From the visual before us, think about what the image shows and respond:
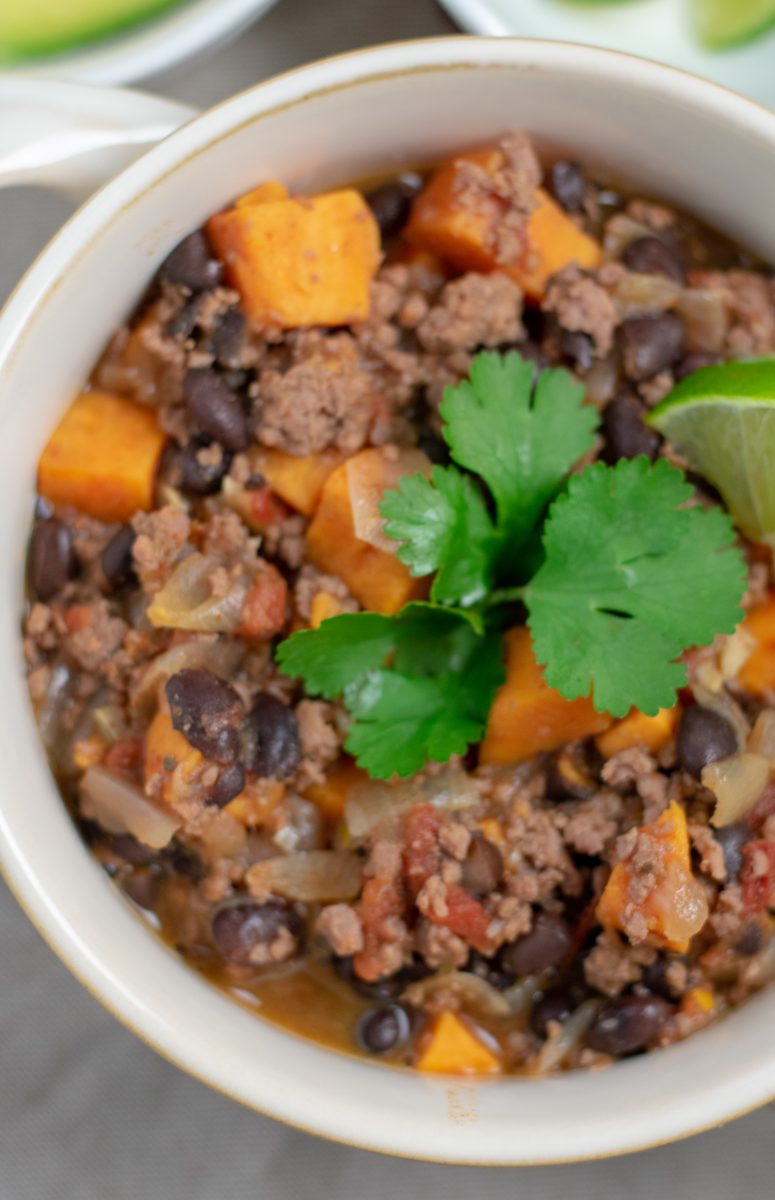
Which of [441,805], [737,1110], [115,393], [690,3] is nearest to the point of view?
[737,1110]

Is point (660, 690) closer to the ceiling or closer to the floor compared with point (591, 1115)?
closer to the ceiling

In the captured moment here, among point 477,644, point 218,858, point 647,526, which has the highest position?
point 647,526

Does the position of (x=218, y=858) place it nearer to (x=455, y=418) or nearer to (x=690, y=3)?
(x=455, y=418)

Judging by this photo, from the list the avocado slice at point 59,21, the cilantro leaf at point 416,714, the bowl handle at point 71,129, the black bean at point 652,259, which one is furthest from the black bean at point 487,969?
the avocado slice at point 59,21

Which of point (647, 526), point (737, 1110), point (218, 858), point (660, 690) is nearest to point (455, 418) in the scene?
point (647, 526)

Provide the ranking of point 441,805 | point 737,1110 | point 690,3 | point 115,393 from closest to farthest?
point 737,1110 < point 441,805 < point 115,393 < point 690,3

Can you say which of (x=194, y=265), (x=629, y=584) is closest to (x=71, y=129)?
(x=194, y=265)

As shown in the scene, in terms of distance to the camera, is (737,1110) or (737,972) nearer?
(737,1110)
